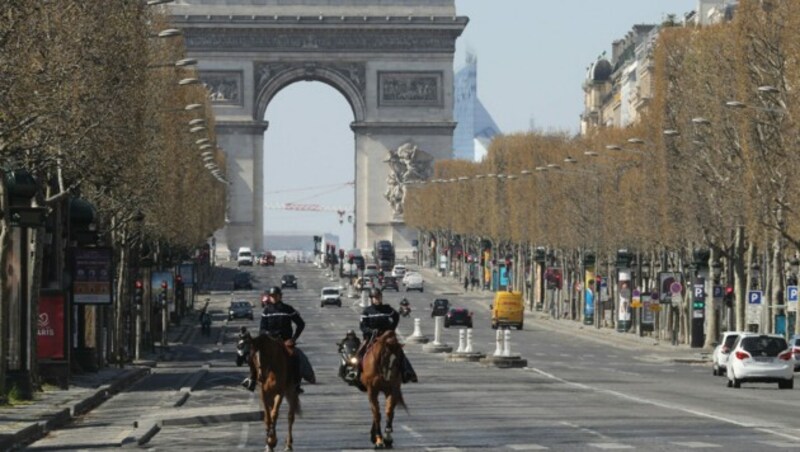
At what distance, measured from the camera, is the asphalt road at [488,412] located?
39125 millimetres

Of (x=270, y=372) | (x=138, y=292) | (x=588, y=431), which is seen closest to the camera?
(x=270, y=372)

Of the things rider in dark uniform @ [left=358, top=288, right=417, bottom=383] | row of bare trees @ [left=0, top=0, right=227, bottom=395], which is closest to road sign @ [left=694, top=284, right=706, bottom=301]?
row of bare trees @ [left=0, top=0, right=227, bottom=395]

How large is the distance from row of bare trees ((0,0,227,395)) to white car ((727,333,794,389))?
16.1 meters

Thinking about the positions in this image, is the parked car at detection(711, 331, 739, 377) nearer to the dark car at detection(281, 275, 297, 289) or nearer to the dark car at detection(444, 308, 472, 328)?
the dark car at detection(444, 308, 472, 328)

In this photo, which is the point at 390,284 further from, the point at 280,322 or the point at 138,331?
the point at 280,322

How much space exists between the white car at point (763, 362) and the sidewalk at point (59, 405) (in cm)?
1537

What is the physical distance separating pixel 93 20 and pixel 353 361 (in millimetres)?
21804

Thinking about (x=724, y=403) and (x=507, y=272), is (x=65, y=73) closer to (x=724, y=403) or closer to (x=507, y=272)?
(x=724, y=403)

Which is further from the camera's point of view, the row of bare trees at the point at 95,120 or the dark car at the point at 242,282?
the dark car at the point at 242,282

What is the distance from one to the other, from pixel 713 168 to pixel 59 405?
4796cm

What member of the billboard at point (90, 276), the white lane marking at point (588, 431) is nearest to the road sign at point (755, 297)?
the billboard at point (90, 276)

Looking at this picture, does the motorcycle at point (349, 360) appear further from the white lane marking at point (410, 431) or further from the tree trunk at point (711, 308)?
the tree trunk at point (711, 308)

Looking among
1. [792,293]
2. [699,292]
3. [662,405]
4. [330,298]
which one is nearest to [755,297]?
[792,293]

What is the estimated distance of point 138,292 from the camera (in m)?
100
